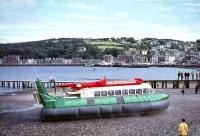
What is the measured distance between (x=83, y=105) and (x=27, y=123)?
194 inches

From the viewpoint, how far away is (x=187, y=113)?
3894 centimetres

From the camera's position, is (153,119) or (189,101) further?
(189,101)

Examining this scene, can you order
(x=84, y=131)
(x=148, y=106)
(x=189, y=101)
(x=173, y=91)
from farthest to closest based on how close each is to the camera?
(x=173, y=91), (x=189, y=101), (x=148, y=106), (x=84, y=131)

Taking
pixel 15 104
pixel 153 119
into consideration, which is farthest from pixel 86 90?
pixel 15 104

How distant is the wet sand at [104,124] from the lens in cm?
3087

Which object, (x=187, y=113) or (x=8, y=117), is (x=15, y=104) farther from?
(x=187, y=113)

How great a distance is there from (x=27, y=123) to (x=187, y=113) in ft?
47.5

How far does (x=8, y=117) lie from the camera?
38625 mm

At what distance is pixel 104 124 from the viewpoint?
34.3 metres

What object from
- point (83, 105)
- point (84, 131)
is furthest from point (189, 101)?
point (84, 131)

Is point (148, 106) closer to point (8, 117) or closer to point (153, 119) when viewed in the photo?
point (153, 119)

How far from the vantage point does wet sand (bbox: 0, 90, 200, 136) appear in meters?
30.9

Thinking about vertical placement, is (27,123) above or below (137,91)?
below

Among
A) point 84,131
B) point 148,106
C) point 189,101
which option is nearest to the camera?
point 84,131
